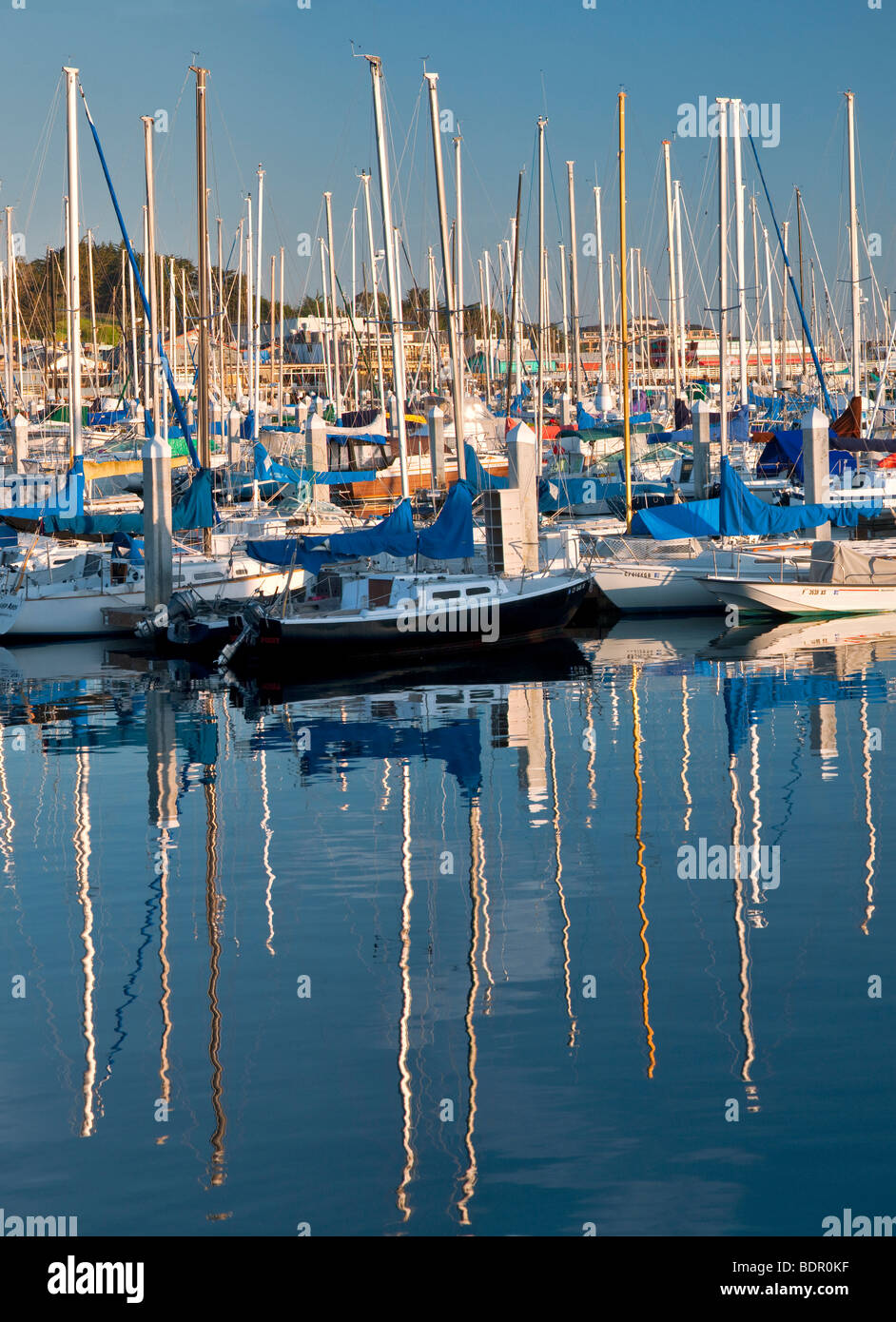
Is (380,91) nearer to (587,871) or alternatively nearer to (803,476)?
(803,476)

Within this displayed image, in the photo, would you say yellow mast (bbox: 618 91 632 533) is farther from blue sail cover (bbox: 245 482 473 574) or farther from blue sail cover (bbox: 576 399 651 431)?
blue sail cover (bbox: 576 399 651 431)

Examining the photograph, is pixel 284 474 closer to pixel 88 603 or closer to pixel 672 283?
pixel 88 603

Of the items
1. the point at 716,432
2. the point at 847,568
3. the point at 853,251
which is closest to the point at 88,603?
the point at 847,568

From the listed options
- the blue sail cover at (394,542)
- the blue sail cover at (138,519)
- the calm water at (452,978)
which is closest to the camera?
the calm water at (452,978)

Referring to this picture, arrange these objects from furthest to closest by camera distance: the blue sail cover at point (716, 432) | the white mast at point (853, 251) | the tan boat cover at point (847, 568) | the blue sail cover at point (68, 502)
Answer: the blue sail cover at point (716, 432) → the white mast at point (853, 251) → the blue sail cover at point (68, 502) → the tan boat cover at point (847, 568)

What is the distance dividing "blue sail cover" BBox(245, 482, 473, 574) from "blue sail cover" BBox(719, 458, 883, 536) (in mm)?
6102

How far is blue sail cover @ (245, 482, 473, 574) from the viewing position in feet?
111

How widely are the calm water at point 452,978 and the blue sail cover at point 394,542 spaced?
26.9 feet

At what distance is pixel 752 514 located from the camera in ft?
122

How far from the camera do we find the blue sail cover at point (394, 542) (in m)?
33.8

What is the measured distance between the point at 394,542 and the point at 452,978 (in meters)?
22.0

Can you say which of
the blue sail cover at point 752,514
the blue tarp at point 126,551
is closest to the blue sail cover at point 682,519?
the blue sail cover at point 752,514

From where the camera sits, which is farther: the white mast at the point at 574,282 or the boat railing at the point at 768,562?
the white mast at the point at 574,282

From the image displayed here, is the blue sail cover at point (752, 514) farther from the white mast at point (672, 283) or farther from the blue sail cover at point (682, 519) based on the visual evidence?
the white mast at point (672, 283)
